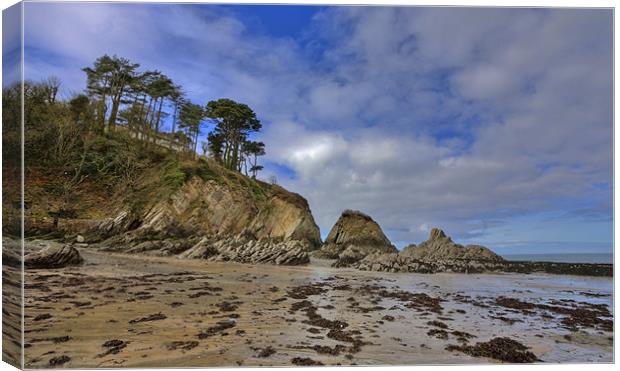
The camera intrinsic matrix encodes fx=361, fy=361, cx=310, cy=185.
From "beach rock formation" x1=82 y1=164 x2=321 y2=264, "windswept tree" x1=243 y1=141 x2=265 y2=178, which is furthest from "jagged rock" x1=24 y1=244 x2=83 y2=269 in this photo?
"windswept tree" x1=243 y1=141 x2=265 y2=178

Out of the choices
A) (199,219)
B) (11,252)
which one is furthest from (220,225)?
(11,252)

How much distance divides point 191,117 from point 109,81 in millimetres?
1708

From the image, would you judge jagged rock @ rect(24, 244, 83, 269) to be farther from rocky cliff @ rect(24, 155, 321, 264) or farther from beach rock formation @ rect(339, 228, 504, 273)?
beach rock formation @ rect(339, 228, 504, 273)

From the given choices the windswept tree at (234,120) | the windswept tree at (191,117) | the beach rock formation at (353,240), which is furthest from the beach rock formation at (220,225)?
the windswept tree at (191,117)

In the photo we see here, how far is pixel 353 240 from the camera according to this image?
9.71 metres

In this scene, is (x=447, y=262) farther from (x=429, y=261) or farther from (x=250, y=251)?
(x=250, y=251)

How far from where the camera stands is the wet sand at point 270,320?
14.1 feet

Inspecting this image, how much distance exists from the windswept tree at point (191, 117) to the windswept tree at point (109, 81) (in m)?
1.18

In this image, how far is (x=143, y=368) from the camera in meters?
4.17

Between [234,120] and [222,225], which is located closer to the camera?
[234,120]

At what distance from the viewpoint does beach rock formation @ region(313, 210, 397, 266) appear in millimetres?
8062

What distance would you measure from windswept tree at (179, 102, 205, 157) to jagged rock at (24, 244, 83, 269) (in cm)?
338

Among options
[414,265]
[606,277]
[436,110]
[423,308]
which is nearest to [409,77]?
[436,110]

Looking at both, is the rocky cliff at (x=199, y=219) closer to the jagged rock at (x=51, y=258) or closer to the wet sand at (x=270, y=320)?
the jagged rock at (x=51, y=258)
